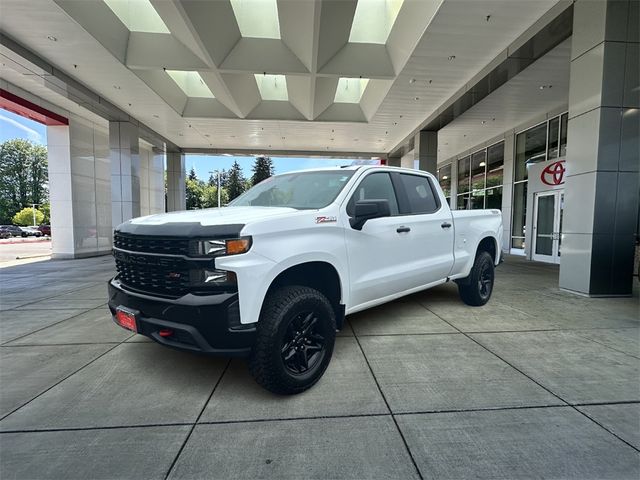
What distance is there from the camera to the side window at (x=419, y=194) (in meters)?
4.38

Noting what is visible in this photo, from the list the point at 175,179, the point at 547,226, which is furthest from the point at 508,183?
the point at 175,179

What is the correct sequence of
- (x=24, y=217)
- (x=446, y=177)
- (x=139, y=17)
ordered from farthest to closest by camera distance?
(x=24, y=217) < (x=446, y=177) < (x=139, y=17)

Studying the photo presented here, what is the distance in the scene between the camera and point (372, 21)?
31.7 ft

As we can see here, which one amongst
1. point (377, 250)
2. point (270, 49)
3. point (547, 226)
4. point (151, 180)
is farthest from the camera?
point (151, 180)

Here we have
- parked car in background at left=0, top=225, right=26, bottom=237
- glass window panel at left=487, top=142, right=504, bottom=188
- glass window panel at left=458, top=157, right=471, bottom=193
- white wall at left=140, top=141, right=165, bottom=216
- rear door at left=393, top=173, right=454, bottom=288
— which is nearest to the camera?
rear door at left=393, top=173, right=454, bottom=288

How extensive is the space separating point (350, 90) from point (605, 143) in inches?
380

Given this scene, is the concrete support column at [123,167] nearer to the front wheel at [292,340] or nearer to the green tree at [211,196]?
the front wheel at [292,340]

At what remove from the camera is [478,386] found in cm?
298

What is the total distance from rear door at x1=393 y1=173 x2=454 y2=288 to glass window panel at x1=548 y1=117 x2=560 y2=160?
10893 millimetres

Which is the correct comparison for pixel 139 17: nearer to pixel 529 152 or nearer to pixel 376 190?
pixel 376 190

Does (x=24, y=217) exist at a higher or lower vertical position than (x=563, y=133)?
lower

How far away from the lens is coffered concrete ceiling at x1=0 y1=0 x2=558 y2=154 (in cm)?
770

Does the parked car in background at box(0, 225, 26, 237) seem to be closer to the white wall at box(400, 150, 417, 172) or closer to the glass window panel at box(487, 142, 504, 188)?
the white wall at box(400, 150, 417, 172)

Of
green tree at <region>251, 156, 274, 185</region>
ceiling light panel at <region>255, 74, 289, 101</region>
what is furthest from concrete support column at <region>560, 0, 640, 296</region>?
green tree at <region>251, 156, 274, 185</region>
